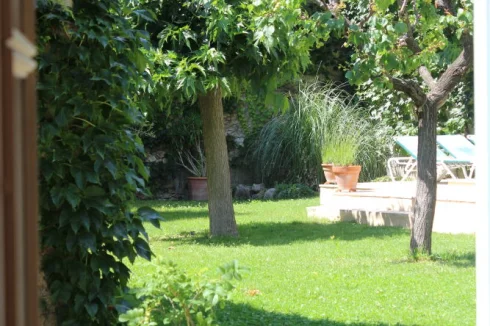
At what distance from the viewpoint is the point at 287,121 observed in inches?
602

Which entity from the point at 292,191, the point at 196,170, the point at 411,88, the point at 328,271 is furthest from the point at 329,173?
the point at 328,271

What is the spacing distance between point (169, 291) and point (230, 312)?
2.07 metres

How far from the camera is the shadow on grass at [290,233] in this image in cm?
885

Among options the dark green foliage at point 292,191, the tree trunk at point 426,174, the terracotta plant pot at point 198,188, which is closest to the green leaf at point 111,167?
the tree trunk at point 426,174

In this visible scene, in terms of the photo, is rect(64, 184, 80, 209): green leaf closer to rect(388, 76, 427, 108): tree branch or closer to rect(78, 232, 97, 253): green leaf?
rect(78, 232, 97, 253): green leaf

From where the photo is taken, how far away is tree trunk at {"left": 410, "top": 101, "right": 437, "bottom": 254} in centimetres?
719

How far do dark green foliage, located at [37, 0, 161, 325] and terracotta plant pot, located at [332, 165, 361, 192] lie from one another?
27.5 ft

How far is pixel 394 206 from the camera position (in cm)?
1059

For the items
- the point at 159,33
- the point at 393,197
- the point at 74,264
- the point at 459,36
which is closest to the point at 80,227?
the point at 74,264

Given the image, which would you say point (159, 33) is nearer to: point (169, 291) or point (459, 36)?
point (459, 36)

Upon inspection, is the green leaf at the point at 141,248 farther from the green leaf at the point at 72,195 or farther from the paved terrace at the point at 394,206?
the paved terrace at the point at 394,206

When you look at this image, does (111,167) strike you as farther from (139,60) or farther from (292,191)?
(292,191)

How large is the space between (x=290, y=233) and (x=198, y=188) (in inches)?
215

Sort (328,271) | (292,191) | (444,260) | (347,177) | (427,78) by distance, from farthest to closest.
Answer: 1. (292,191)
2. (347,177)
3. (427,78)
4. (444,260)
5. (328,271)
